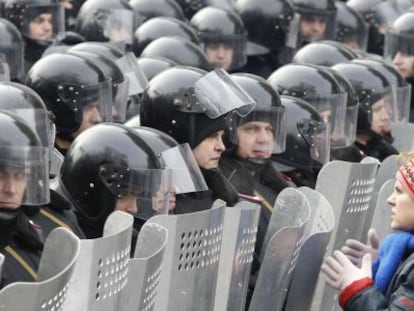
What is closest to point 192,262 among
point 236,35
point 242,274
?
point 242,274

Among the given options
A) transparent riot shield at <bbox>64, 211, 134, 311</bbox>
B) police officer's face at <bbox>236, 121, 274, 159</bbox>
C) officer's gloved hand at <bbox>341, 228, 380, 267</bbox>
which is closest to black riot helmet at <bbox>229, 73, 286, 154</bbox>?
police officer's face at <bbox>236, 121, 274, 159</bbox>

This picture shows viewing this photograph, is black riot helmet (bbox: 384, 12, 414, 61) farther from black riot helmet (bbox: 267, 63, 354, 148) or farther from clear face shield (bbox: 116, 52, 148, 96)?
clear face shield (bbox: 116, 52, 148, 96)

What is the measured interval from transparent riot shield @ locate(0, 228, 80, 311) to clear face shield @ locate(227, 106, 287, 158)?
2328mm

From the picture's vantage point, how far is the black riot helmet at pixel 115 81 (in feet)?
28.0

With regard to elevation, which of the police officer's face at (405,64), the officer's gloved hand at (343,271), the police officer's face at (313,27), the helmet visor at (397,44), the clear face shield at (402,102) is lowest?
the police officer's face at (313,27)

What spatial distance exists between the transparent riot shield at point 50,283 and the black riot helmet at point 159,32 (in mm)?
5957

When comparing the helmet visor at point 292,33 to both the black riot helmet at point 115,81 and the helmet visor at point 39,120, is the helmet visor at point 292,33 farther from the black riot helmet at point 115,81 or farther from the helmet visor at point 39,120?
the helmet visor at point 39,120

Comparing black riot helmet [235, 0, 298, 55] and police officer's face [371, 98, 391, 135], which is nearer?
police officer's face [371, 98, 391, 135]

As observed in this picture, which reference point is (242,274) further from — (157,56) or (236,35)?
(236,35)

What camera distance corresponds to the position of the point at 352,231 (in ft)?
24.3

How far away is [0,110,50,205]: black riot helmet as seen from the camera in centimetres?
598

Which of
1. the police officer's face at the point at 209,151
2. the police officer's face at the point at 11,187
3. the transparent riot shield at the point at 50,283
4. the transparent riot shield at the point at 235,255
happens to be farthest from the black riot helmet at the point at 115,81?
the transparent riot shield at the point at 50,283

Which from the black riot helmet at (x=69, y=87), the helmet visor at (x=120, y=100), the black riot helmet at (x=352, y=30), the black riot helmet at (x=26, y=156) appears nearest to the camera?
the black riot helmet at (x=26, y=156)

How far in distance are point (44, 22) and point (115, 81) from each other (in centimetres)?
255
